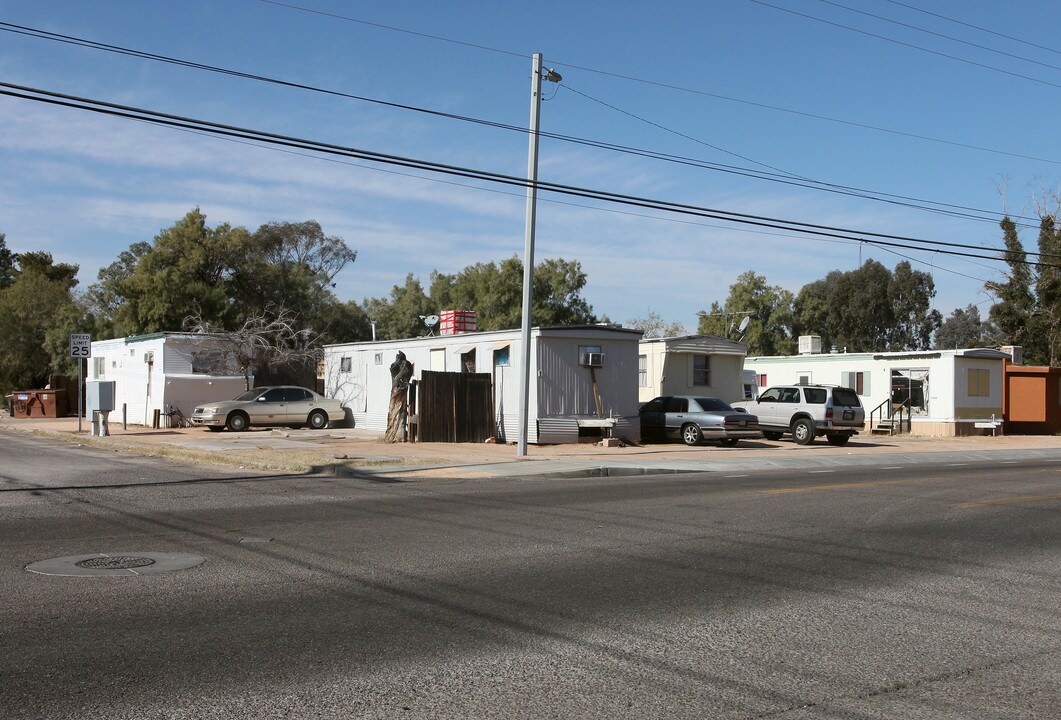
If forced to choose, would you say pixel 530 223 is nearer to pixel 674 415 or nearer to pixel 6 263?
pixel 674 415

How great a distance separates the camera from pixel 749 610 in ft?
24.2

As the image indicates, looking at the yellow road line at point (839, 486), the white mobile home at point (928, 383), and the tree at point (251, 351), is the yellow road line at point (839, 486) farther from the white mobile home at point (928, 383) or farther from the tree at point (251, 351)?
the tree at point (251, 351)

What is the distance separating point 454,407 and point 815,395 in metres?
11.3

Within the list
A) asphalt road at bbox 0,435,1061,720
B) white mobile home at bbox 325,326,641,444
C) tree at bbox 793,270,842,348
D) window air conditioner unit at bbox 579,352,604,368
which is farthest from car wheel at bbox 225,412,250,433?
tree at bbox 793,270,842,348

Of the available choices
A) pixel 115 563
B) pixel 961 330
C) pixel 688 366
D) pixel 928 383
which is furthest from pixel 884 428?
pixel 961 330

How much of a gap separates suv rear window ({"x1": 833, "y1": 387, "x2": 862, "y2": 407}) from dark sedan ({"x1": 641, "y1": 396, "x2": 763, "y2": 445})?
280 cm

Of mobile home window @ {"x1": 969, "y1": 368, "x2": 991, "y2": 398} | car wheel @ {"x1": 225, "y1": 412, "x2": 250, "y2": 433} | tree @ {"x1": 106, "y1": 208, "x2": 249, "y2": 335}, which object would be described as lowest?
car wheel @ {"x1": 225, "y1": 412, "x2": 250, "y2": 433}

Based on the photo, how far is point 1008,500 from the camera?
1460cm

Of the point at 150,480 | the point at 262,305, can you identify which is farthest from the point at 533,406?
the point at 262,305

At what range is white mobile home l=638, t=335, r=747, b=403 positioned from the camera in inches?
1289

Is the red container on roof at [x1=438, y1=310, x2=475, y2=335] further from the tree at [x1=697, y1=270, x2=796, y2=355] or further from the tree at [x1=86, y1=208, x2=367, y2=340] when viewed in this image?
the tree at [x1=697, y1=270, x2=796, y2=355]

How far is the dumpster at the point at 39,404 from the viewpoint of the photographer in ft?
140

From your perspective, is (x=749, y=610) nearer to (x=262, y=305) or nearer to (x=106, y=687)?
(x=106, y=687)

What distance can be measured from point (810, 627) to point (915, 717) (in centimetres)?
180
